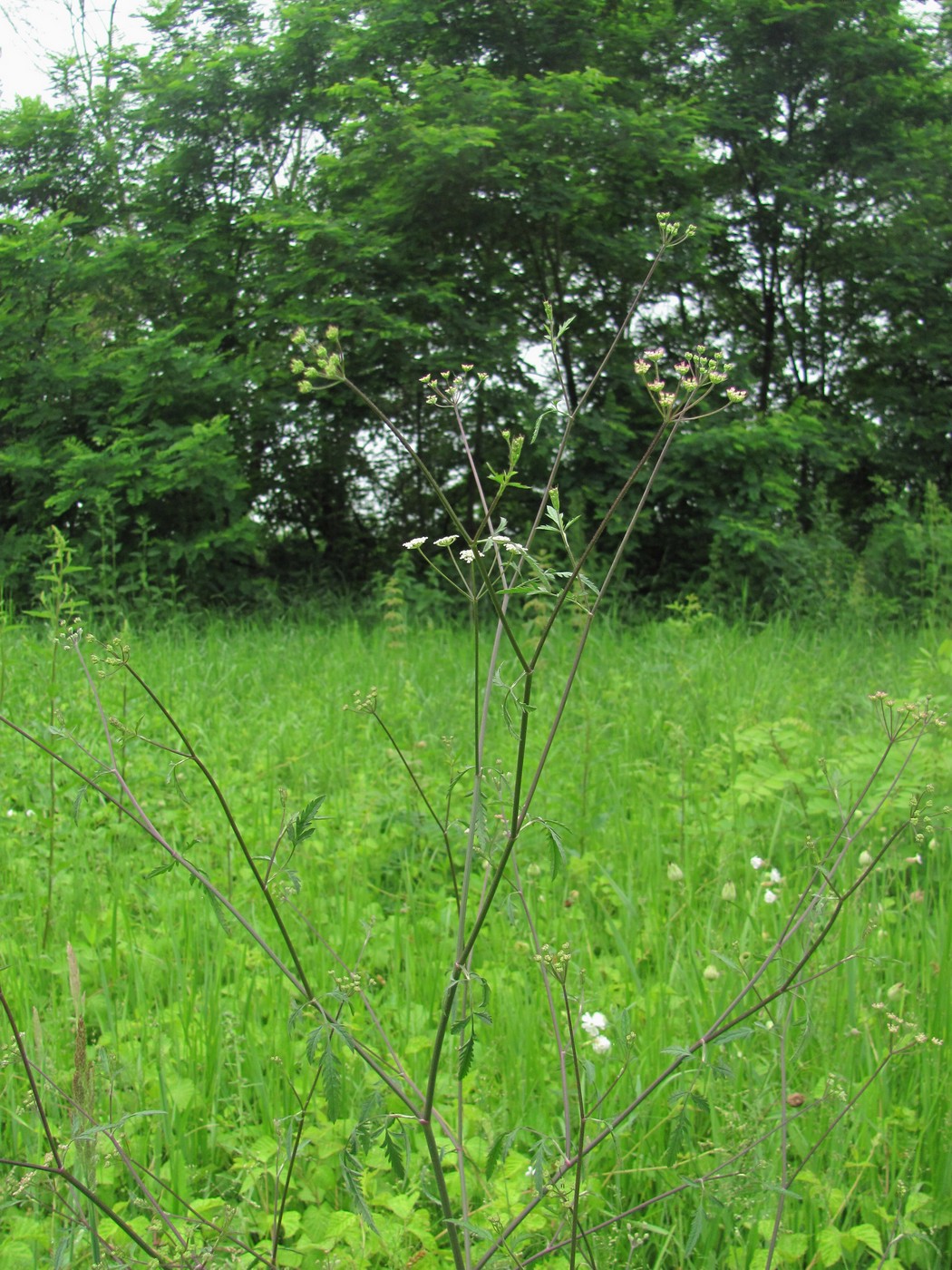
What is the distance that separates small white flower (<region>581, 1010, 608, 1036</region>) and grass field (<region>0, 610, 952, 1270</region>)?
29 mm

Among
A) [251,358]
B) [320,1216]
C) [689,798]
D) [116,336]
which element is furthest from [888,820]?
[116,336]

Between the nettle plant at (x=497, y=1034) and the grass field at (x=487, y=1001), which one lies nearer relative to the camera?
the nettle plant at (x=497, y=1034)

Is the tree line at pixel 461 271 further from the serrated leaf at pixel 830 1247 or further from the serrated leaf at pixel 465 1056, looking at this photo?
the serrated leaf at pixel 465 1056

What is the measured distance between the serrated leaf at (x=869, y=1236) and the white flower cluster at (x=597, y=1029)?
0.40 m

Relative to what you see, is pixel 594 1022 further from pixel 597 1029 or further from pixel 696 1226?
pixel 696 1226

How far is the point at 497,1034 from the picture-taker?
1.79m

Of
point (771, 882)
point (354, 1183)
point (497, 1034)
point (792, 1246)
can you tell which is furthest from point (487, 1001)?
point (771, 882)

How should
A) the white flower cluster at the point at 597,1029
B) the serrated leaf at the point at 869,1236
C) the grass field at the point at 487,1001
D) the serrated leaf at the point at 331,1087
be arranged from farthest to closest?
the white flower cluster at the point at 597,1029, the serrated leaf at the point at 869,1236, the grass field at the point at 487,1001, the serrated leaf at the point at 331,1087

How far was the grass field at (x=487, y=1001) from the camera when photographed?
1146 mm

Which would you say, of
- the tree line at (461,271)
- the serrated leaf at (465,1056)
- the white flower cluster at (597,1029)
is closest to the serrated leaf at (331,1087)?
the serrated leaf at (465,1056)

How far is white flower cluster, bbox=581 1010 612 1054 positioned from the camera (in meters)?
1.37

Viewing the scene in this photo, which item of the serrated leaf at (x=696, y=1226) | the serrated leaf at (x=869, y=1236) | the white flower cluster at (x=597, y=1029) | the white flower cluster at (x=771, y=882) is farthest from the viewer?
the white flower cluster at (x=771, y=882)

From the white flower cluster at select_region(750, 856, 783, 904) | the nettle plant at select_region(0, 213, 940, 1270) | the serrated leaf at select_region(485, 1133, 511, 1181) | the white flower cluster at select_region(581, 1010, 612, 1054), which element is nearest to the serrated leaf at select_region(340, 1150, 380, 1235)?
the nettle plant at select_region(0, 213, 940, 1270)

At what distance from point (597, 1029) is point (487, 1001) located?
83cm
